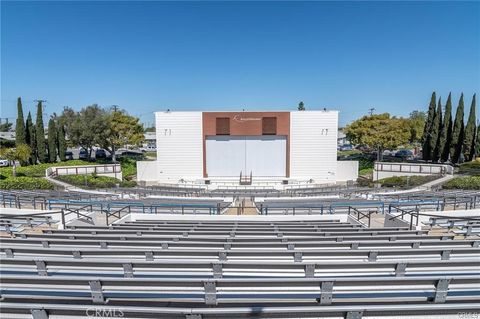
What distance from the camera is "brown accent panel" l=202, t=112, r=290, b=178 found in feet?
114

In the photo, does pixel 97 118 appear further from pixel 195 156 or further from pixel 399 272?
pixel 399 272

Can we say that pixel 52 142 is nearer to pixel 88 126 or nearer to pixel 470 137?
pixel 88 126

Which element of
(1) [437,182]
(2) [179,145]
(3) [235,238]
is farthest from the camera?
(2) [179,145]

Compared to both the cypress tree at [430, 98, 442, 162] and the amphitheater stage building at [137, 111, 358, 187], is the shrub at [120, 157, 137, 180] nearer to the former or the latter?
the amphitheater stage building at [137, 111, 358, 187]

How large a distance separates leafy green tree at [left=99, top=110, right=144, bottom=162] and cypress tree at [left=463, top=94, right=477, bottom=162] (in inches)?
1812

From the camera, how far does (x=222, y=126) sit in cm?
3503

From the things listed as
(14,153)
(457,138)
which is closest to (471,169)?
(457,138)

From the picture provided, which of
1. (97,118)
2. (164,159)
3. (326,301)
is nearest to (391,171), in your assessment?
(164,159)

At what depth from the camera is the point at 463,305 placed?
313 centimetres

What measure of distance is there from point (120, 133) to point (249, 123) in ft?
62.4

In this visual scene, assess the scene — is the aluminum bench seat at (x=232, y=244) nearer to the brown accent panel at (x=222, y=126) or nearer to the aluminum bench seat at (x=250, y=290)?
the aluminum bench seat at (x=250, y=290)

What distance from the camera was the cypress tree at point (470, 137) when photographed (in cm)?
3825

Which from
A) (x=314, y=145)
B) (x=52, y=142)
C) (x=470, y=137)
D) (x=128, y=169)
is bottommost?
(x=128, y=169)

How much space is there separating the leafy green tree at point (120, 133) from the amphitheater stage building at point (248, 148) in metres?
7.52
